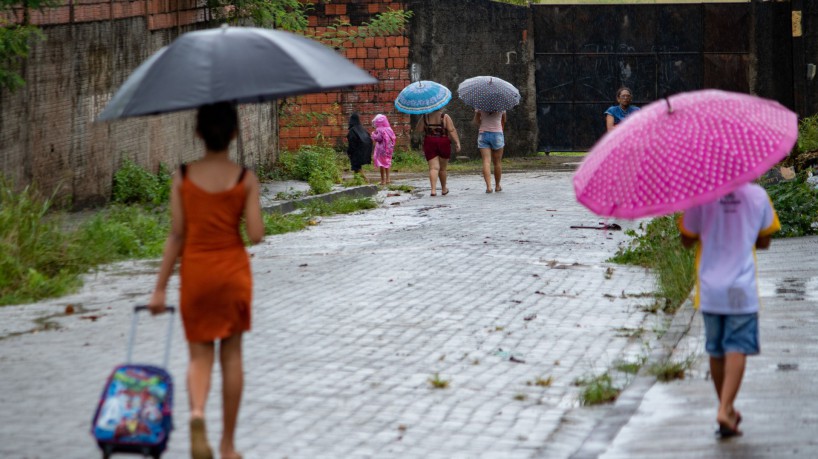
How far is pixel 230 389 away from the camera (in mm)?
5449

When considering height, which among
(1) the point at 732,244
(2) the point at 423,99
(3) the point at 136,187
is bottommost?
(3) the point at 136,187

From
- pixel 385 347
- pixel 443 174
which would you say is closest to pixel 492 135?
pixel 443 174

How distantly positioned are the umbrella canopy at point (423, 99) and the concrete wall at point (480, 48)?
6.92m

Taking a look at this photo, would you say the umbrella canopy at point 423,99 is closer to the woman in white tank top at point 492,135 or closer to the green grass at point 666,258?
the woman in white tank top at point 492,135

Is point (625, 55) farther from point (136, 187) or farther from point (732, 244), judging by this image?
point (732, 244)

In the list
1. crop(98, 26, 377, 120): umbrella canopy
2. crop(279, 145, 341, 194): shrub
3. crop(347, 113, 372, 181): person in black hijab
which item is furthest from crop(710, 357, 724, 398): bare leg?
crop(347, 113, 372, 181): person in black hijab

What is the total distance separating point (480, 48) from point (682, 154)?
862 inches

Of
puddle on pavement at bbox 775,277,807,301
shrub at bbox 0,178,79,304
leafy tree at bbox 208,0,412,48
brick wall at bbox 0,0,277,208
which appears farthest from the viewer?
leafy tree at bbox 208,0,412,48

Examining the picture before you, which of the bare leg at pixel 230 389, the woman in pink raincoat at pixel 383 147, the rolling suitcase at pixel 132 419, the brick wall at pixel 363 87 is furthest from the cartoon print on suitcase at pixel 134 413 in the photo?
the brick wall at pixel 363 87

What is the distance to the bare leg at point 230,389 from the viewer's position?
17.9ft

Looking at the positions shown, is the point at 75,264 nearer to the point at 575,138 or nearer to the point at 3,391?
the point at 3,391

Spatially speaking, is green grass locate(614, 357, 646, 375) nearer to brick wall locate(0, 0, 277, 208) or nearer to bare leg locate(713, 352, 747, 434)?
bare leg locate(713, 352, 747, 434)

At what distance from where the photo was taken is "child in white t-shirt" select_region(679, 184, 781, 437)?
578 centimetres

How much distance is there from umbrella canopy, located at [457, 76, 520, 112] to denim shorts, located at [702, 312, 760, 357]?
1442cm
